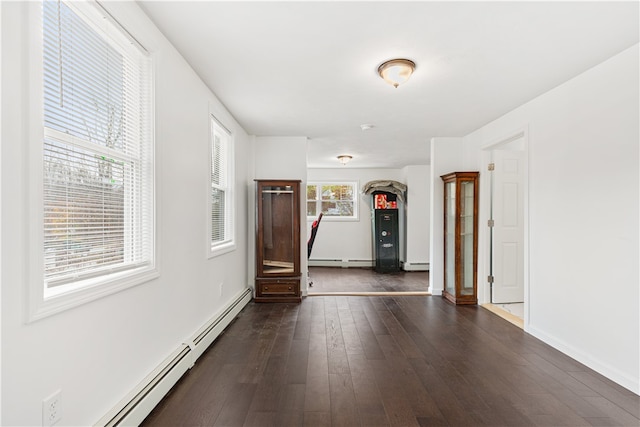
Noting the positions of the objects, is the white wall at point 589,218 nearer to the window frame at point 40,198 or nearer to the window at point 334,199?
the window frame at point 40,198

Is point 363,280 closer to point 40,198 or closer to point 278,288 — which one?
point 278,288

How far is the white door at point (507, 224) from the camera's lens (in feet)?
13.8

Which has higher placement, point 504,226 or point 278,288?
point 504,226

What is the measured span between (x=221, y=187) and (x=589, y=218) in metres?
3.47

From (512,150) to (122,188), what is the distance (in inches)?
179

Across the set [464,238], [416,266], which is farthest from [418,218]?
[464,238]

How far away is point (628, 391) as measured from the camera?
7.08 feet

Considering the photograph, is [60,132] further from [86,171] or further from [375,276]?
[375,276]

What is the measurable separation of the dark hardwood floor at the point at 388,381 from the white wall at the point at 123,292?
401 mm

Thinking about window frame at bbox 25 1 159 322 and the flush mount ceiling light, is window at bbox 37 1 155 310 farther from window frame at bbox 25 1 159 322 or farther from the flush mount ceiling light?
the flush mount ceiling light

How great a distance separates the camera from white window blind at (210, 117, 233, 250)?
3510mm

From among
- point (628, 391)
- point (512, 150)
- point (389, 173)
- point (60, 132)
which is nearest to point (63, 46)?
point (60, 132)

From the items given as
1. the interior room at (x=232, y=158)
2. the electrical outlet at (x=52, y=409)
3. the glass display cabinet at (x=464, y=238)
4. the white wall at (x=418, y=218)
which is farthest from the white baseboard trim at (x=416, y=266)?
the electrical outlet at (x=52, y=409)

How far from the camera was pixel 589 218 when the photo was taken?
254cm
